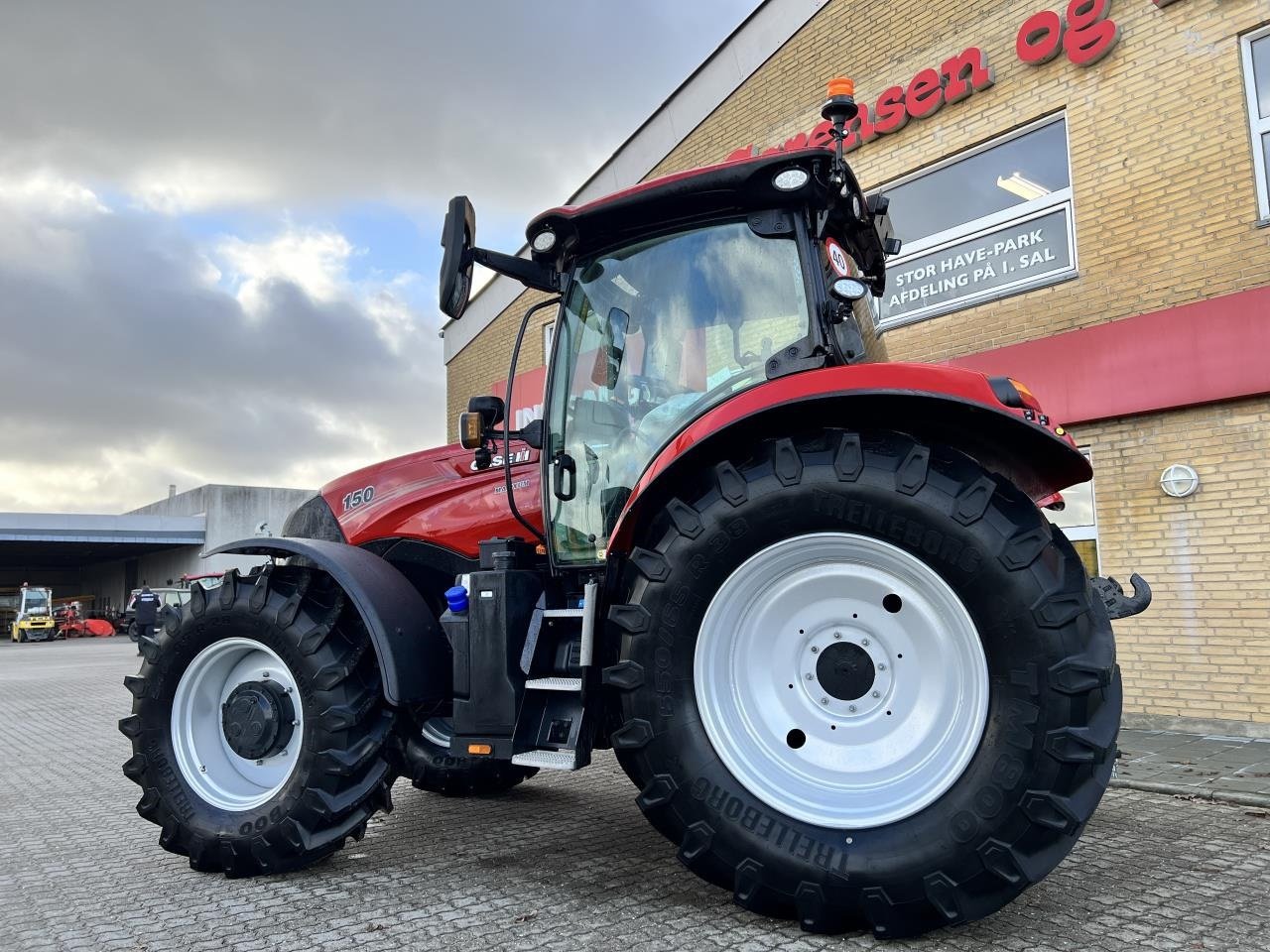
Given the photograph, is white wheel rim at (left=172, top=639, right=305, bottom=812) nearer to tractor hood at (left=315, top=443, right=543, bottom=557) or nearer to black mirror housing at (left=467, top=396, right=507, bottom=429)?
tractor hood at (left=315, top=443, right=543, bottom=557)

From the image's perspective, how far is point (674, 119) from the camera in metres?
13.0

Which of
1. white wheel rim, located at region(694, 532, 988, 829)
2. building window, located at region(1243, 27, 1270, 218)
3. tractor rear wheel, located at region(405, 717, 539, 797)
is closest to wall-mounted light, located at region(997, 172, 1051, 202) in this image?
building window, located at region(1243, 27, 1270, 218)

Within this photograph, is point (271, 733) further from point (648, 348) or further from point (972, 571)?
point (972, 571)

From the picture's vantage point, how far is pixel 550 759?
3.26 m

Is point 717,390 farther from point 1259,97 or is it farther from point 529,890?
point 1259,97

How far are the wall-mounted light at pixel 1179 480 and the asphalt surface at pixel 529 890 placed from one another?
3251 mm

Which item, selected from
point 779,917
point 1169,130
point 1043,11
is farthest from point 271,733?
point 1043,11

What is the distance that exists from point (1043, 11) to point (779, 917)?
8799 millimetres

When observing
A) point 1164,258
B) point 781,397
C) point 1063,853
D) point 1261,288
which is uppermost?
point 1164,258

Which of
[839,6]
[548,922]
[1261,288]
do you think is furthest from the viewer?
[839,6]

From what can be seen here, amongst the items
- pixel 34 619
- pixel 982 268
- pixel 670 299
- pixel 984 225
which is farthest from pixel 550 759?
pixel 34 619

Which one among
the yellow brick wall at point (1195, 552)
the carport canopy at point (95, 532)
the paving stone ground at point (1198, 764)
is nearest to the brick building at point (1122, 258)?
the yellow brick wall at point (1195, 552)

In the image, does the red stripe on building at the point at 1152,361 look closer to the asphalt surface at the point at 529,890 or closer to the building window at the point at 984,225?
the building window at the point at 984,225

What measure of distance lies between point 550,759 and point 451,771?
1.84 metres
